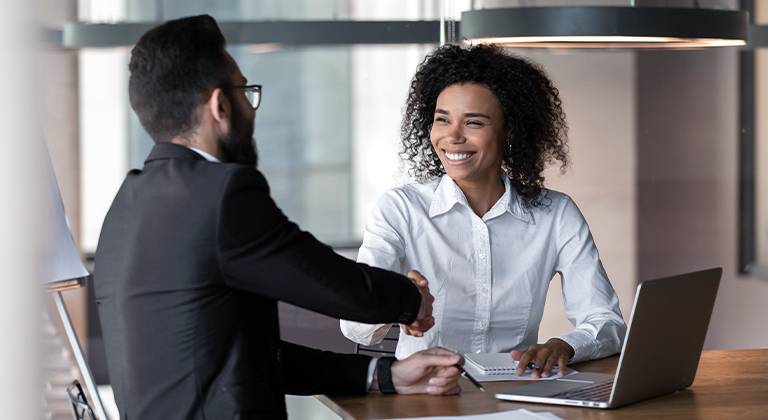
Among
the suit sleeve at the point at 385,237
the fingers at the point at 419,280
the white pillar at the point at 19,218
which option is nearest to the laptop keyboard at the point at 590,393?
the fingers at the point at 419,280

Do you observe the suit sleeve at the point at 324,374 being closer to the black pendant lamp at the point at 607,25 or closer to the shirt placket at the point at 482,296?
the shirt placket at the point at 482,296

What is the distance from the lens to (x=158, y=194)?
4.03ft

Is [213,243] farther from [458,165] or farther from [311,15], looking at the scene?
[311,15]

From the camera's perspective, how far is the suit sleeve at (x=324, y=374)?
4.85 feet

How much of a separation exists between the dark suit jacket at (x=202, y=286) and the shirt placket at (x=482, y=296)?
2.90ft

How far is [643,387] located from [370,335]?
2.32 ft

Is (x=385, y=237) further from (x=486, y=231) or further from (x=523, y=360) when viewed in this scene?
(x=523, y=360)

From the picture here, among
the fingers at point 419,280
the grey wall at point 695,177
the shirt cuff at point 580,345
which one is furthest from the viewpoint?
the grey wall at point 695,177

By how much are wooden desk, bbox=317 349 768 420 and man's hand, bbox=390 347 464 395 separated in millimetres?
19

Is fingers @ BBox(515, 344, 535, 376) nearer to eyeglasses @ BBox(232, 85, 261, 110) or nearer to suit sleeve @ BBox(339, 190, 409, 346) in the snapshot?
suit sleeve @ BBox(339, 190, 409, 346)

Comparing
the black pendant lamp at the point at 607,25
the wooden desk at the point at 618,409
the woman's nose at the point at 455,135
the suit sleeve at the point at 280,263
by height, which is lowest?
the wooden desk at the point at 618,409

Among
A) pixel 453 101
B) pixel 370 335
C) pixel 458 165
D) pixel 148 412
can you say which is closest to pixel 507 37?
pixel 453 101

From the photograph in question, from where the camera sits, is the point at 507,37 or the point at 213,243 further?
the point at 507,37

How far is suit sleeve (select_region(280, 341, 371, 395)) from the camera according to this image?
1.48 metres
